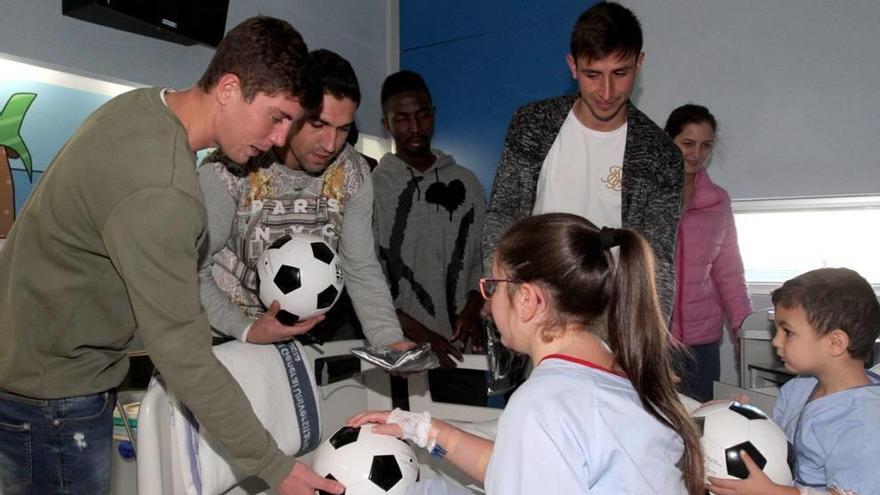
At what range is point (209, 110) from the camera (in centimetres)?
138

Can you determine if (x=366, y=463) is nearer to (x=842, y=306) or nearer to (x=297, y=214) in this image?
(x=297, y=214)

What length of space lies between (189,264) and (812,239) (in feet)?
10.9

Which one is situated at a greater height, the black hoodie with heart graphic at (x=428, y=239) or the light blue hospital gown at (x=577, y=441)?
the black hoodie with heart graphic at (x=428, y=239)

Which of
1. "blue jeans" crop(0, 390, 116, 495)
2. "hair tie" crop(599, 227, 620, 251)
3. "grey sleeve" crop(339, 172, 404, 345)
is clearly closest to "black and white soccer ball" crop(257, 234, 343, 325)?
"grey sleeve" crop(339, 172, 404, 345)

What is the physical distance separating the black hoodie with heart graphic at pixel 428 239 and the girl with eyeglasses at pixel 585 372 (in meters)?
1.46

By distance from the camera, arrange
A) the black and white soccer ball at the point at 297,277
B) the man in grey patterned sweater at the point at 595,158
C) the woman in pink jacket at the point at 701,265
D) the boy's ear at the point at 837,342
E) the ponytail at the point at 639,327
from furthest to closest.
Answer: the woman in pink jacket at the point at 701,265
the man in grey patterned sweater at the point at 595,158
the black and white soccer ball at the point at 297,277
the boy's ear at the point at 837,342
the ponytail at the point at 639,327

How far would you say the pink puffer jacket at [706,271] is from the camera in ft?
9.18

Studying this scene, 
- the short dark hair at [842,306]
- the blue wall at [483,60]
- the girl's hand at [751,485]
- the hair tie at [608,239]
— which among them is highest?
the blue wall at [483,60]

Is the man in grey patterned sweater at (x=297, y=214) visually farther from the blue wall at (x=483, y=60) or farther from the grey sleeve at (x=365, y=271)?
the blue wall at (x=483, y=60)

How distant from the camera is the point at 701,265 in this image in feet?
9.23

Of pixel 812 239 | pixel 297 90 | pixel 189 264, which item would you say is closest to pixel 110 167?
pixel 189 264

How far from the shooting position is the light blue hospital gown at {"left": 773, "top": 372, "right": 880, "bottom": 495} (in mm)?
1618

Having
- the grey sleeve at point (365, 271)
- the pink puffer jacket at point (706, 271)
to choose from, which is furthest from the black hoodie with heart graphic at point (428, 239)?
the pink puffer jacket at point (706, 271)

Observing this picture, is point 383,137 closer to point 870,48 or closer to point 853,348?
point 870,48
